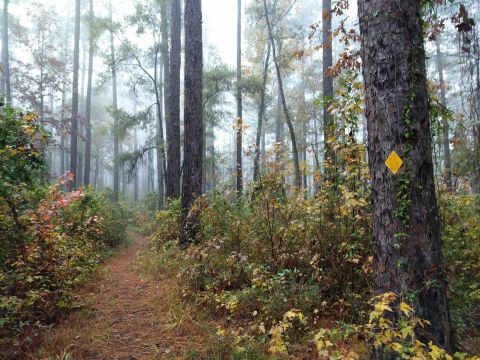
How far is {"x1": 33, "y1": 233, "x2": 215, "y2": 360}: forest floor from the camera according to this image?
10.1 ft

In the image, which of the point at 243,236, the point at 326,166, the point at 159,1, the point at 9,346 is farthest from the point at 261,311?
the point at 159,1

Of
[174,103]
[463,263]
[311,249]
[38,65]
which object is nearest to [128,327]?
[311,249]

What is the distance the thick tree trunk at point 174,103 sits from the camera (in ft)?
34.3

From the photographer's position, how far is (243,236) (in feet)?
16.9

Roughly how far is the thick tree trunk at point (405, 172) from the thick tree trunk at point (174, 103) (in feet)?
28.7

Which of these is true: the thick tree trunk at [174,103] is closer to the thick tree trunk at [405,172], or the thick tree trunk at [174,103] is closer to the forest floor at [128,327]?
the forest floor at [128,327]

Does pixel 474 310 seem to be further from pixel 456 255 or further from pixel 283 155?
pixel 283 155

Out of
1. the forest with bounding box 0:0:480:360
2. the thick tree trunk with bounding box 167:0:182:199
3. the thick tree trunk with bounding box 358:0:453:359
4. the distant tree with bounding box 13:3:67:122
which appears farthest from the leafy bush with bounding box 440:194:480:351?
the distant tree with bounding box 13:3:67:122

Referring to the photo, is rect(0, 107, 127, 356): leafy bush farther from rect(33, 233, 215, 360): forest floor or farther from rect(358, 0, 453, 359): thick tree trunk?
rect(358, 0, 453, 359): thick tree trunk

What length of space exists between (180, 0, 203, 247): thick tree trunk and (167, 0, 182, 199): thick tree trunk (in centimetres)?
384

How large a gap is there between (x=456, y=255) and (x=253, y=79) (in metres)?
13.2

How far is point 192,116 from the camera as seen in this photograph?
684 centimetres

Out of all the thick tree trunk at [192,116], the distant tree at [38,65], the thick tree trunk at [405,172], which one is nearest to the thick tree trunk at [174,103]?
the thick tree trunk at [192,116]

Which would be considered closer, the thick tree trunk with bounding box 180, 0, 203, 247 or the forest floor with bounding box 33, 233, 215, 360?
the forest floor with bounding box 33, 233, 215, 360
